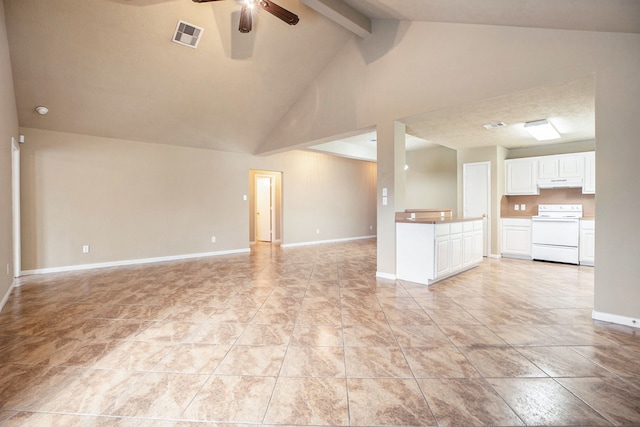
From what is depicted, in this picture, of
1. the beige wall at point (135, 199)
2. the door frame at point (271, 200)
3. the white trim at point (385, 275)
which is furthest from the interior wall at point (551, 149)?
the door frame at point (271, 200)

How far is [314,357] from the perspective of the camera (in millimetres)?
2111

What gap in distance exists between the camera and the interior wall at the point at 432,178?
7793 millimetres

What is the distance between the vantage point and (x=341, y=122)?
482 cm

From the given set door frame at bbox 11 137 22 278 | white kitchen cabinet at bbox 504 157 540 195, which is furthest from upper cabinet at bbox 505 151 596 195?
door frame at bbox 11 137 22 278

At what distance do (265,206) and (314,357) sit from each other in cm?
696

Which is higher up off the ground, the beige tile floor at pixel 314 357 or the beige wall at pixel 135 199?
the beige wall at pixel 135 199

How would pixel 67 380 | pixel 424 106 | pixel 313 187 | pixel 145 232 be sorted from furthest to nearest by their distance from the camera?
1. pixel 313 187
2. pixel 145 232
3. pixel 424 106
4. pixel 67 380

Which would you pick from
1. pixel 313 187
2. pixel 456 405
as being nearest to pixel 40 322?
pixel 456 405

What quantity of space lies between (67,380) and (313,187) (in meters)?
7.09

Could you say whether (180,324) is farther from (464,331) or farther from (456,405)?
(464,331)

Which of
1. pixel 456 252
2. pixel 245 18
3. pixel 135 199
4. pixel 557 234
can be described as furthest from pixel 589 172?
pixel 135 199

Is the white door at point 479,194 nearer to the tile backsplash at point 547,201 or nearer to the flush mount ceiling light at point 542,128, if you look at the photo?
the tile backsplash at point 547,201

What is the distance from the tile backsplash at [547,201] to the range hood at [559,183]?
28cm

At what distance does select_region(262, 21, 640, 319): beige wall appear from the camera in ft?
8.52
